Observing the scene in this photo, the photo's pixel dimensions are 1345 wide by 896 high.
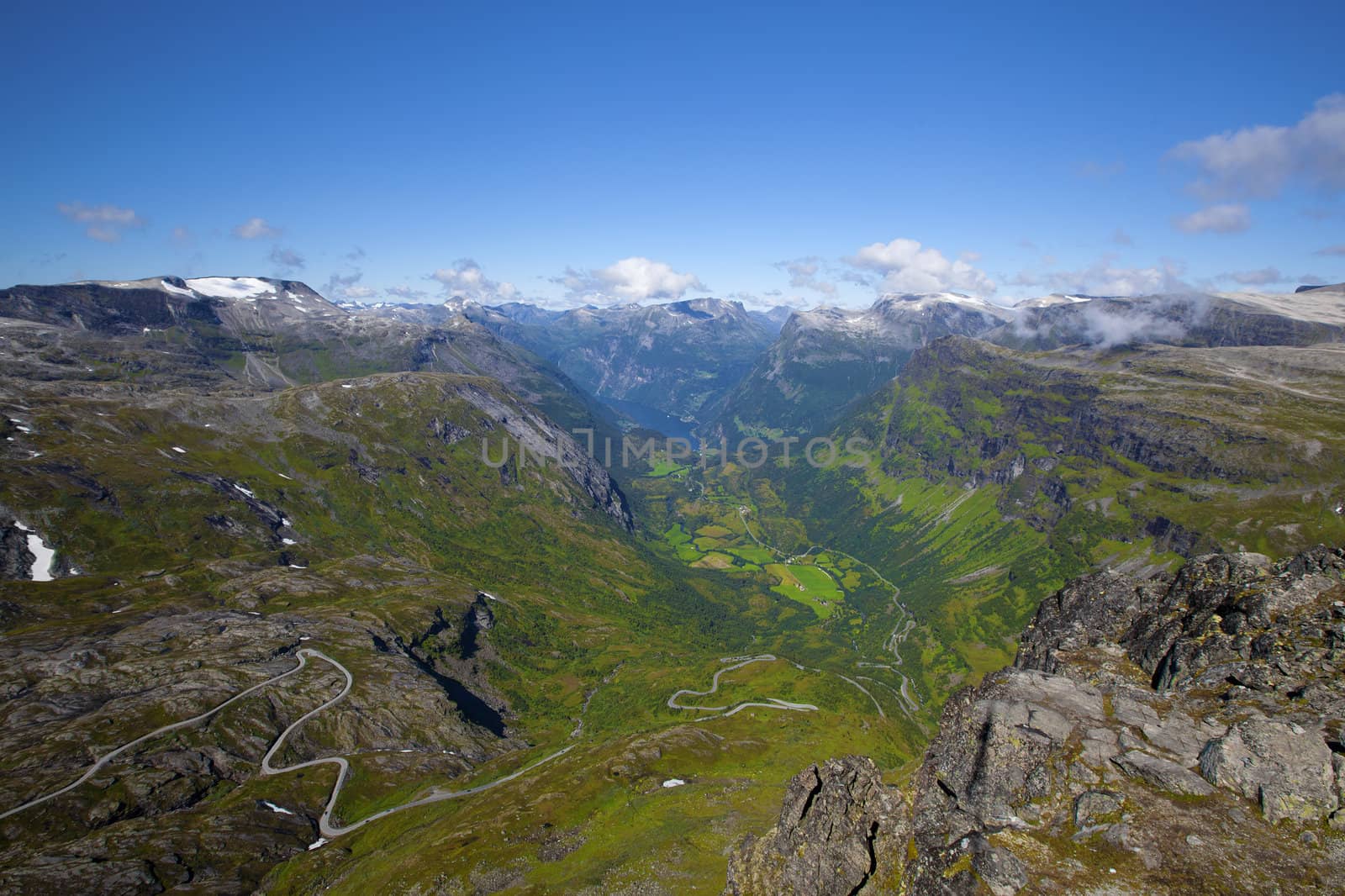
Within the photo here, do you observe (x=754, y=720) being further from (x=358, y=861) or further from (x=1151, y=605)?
(x=1151, y=605)

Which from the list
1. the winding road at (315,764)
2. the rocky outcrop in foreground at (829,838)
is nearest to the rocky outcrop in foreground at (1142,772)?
the rocky outcrop in foreground at (829,838)

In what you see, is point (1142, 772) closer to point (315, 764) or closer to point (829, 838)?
point (829, 838)

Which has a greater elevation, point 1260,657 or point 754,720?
point 1260,657

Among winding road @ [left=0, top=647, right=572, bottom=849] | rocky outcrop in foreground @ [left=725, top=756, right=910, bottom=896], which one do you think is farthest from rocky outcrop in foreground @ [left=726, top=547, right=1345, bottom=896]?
winding road @ [left=0, top=647, right=572, bottom=849]

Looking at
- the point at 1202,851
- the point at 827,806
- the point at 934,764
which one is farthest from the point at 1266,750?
the point at 827,806

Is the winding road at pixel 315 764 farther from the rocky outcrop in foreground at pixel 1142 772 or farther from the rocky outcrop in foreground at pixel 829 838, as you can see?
the rocky outcrop in foreground at pixel 1142 772

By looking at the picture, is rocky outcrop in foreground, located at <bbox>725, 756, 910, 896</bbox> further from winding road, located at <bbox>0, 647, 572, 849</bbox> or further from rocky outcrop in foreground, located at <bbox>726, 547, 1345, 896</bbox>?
winding road, located at <bbox>0, 647, 572, 849</bbox>
